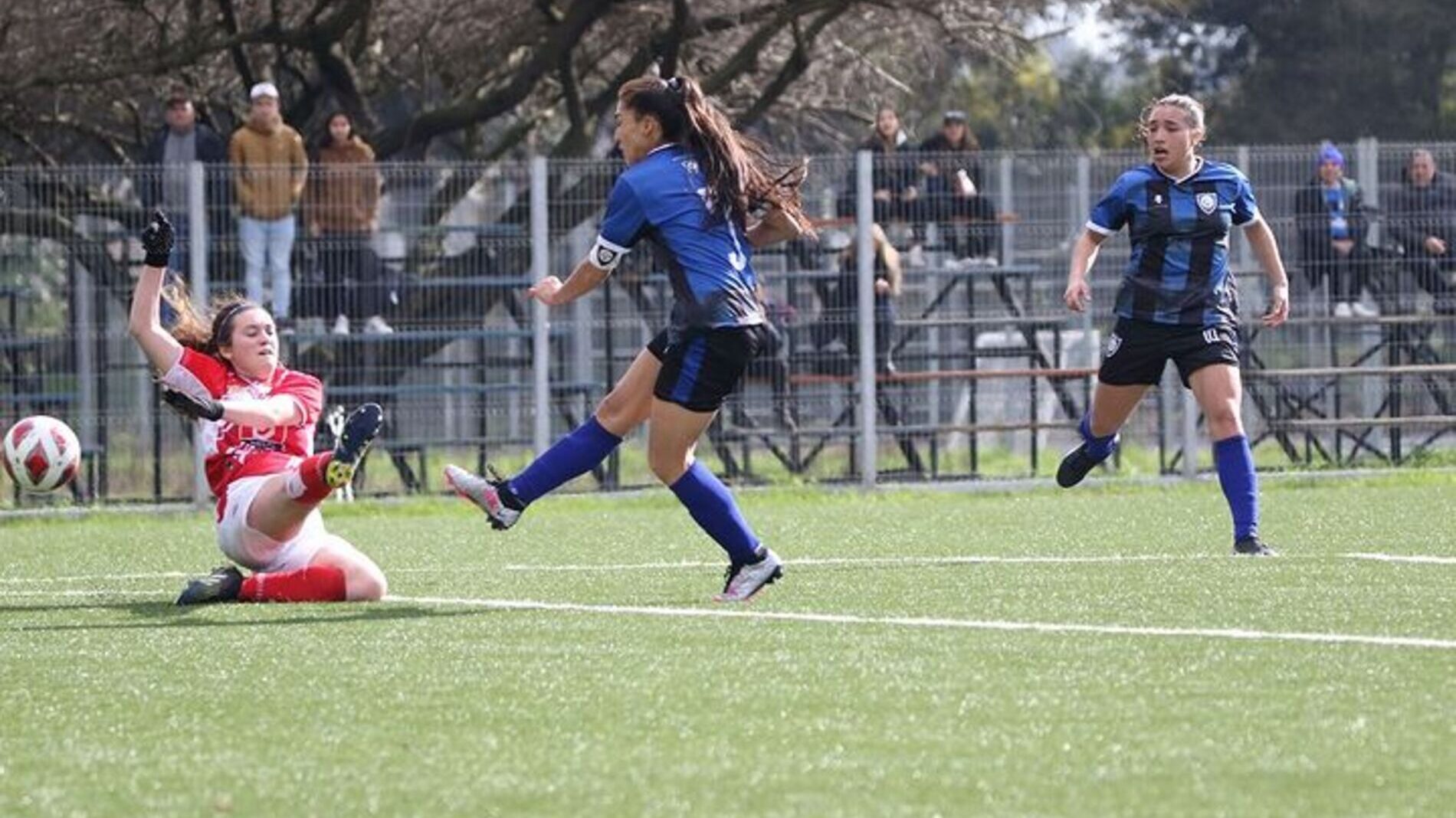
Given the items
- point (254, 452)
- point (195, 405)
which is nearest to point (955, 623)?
point (195, 405)

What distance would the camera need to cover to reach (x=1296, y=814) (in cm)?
541

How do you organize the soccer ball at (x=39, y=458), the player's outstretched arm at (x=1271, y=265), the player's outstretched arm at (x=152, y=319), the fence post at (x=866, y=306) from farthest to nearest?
the fence post at (x=866, y=306)
the player's outstretched arm at (x=1271, y=265)
the soccer ball at (x=39, y=458)
the player's outstretched arm at (x=152, y=319)

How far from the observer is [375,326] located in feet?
63.1

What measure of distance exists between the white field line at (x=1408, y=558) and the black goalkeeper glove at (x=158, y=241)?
484cm

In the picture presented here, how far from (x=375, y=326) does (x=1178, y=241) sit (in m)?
8.45

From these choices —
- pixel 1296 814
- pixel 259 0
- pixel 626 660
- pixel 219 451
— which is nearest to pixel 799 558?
pixel 219 451

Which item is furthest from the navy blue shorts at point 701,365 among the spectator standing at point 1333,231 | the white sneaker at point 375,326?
the spectator standing at point 1333,231

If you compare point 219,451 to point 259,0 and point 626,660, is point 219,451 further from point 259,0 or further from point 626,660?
point 259,0

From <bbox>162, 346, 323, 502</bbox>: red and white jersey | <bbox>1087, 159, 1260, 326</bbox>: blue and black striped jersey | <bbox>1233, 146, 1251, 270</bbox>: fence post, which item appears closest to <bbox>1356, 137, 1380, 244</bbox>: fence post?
<bbox>1233, 146, 1251, 270</bbox>: fence post

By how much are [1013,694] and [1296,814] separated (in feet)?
5.63

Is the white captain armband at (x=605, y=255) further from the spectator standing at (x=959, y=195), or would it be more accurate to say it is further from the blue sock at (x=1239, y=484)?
the spectator standing at (x=959, y=195)

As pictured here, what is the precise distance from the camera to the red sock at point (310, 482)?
9.80 metres

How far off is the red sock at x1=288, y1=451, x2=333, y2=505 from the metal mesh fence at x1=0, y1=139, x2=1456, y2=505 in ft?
29.0

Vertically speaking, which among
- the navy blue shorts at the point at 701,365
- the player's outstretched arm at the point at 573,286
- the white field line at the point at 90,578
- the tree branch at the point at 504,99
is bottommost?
the white field line at the point at 90,578
